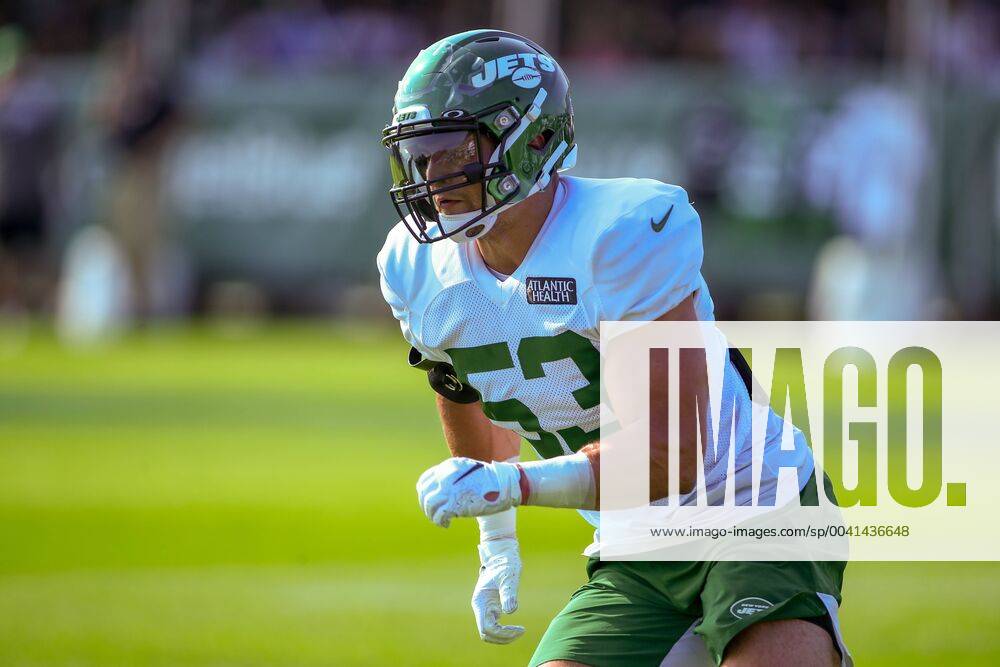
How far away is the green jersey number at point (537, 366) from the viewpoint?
13.2 feet

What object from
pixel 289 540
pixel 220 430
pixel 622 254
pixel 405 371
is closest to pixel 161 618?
pixel 289 540

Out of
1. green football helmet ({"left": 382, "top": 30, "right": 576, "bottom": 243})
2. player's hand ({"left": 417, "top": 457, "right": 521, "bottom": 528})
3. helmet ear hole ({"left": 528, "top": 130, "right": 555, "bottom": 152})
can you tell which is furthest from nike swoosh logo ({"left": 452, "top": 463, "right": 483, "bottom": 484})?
helmet ear hole ({"left": 528, "top": 130, "right": 555, "bottom": 152})

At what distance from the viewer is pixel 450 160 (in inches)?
161

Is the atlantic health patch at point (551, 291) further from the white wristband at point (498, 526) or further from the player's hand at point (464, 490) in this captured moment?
the white wristband at point (498, 526)

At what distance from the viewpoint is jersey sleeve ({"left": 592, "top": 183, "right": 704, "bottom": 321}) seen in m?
3.87

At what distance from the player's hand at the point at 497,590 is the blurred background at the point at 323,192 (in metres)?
5.80

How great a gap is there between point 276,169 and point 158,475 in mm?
10114

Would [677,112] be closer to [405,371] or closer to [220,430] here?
[405,371]

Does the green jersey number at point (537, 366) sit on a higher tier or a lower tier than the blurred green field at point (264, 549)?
higher

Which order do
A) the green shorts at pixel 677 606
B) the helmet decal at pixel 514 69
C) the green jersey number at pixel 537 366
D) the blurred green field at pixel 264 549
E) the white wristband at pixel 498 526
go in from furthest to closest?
the blurred green field at pixel 264 549 → the white wristband at pixel 498 526 → the helmet decal at pixel 514 69 → the green jersey number at pixel 537 366 → the green shorts at pixel 677 606

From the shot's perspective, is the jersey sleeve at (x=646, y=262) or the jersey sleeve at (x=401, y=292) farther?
the jersey sleeve at (x=401, y=292)

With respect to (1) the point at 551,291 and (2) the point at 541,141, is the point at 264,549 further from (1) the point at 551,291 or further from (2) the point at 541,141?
(1) the point at 551,291

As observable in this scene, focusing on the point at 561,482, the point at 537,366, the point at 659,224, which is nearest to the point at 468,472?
the point at 561,482

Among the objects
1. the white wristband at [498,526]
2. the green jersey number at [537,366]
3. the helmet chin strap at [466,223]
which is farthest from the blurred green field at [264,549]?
the helmet chin strap at [466,223]
